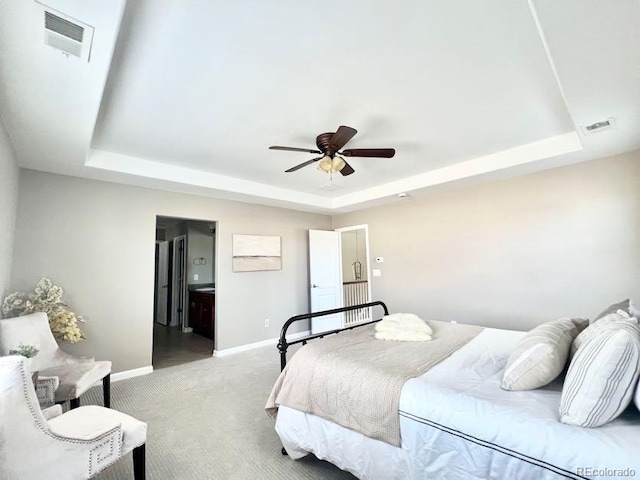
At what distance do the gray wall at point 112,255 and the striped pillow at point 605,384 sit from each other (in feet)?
13.7

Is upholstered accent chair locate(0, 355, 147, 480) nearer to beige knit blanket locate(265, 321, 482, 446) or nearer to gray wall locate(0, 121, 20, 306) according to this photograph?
beige knit blanket locate(265, 321, 482, 446)

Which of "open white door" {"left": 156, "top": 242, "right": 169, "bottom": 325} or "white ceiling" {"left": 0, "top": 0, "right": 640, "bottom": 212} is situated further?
"open white door" {"left": 156, "top": 242, "right": 169, "bottom": 325}

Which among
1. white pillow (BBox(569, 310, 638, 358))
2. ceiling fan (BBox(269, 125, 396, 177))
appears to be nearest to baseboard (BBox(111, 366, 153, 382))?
ceiling fan (BBox(269, 125, 396, 177))

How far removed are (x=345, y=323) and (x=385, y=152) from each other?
173 inches

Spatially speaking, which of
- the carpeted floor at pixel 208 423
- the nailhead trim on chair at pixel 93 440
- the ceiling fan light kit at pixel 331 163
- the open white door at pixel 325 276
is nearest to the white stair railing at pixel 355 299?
the open white door at pixel 325 276

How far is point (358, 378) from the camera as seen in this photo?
162cm

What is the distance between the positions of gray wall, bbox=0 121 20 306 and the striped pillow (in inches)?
152

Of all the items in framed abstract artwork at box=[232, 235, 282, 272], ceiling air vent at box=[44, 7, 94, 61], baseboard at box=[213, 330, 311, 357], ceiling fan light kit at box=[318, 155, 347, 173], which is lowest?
baseboard at box=[213, 330, 311, 357]

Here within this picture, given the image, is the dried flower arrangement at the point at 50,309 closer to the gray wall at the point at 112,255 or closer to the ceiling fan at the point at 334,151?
the gray wall at the point at 112,255

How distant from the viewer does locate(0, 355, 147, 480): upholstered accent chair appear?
1126 millimetres

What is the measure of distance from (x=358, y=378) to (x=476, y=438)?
610mm

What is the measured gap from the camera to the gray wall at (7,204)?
2309 millimetres

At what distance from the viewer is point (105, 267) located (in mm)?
3504

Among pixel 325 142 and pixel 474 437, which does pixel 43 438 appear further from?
pixel 325 142
